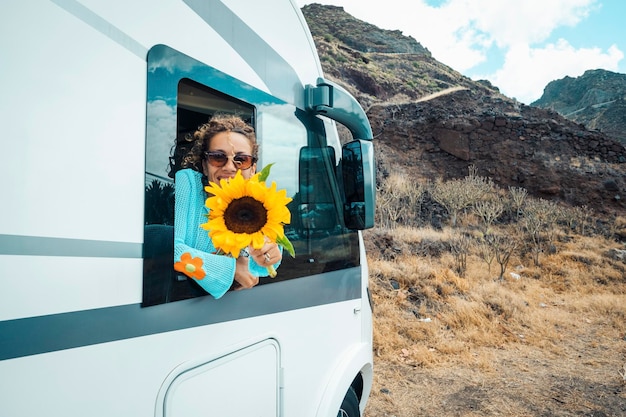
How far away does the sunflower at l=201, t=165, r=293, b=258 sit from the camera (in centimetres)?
120

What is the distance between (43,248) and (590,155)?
27.7 meters

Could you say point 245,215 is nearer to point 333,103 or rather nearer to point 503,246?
point 333,103

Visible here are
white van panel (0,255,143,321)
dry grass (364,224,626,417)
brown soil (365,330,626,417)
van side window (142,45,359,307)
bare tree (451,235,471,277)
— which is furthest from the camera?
bare tree (451,235,471,277)

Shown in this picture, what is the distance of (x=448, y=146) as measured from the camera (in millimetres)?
24031

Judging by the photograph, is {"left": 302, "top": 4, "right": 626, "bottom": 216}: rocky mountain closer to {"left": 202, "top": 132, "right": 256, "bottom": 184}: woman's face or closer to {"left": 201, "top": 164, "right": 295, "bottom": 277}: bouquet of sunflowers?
{"left": 202, "top": 132, "right": 256, "bottom": 184}: woman's face

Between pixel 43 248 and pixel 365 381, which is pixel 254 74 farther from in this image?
pixel 365 381

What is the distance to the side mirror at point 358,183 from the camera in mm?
2010

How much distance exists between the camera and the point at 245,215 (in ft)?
4.09

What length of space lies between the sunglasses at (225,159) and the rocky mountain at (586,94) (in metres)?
49.4

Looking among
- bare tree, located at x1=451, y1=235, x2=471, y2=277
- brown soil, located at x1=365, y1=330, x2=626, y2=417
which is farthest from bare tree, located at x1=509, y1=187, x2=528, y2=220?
brown soil, located at x1=365, y1=330, x2=626, y2=417

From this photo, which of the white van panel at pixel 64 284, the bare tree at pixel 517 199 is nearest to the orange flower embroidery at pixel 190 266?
the white van panel at pixel 64 284

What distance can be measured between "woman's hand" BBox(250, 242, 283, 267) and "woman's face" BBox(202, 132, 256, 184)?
0.88 ft

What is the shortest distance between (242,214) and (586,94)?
7454cm

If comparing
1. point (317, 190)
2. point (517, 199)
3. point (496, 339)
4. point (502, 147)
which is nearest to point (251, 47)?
point (317, 190)
